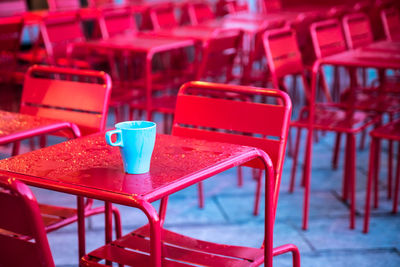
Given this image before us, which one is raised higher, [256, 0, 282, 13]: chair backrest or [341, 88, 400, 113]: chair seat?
[256, 0, 282, 13]: chair backrest

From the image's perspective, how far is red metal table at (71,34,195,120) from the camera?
139 inches

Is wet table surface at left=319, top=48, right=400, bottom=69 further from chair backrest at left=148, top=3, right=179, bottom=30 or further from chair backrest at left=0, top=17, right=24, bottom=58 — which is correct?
chair backrest at left=148, top=3, right=179, bottom=30

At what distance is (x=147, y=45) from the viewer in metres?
3.80

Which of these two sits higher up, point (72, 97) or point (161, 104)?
point (72, 97)

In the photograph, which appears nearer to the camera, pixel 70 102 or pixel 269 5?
pixel 70 102

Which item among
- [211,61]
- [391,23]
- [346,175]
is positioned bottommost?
[346,175]

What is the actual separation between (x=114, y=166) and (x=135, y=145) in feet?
0.39

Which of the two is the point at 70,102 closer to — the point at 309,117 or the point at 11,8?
the point at 309,117

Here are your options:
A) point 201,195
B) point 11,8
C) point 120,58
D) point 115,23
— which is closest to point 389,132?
point 201,195

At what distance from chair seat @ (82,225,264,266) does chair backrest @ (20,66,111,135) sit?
521 mm

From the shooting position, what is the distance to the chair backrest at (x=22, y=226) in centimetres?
110

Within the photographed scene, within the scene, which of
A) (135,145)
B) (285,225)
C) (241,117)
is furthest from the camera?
(285,225)

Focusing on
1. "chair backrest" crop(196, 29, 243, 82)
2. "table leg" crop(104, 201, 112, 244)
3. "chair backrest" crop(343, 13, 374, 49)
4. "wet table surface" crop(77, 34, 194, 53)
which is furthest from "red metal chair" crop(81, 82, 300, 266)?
"chair backrest" crop(343, 13, 374, 49)

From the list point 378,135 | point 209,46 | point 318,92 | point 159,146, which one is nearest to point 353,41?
point 209,46
